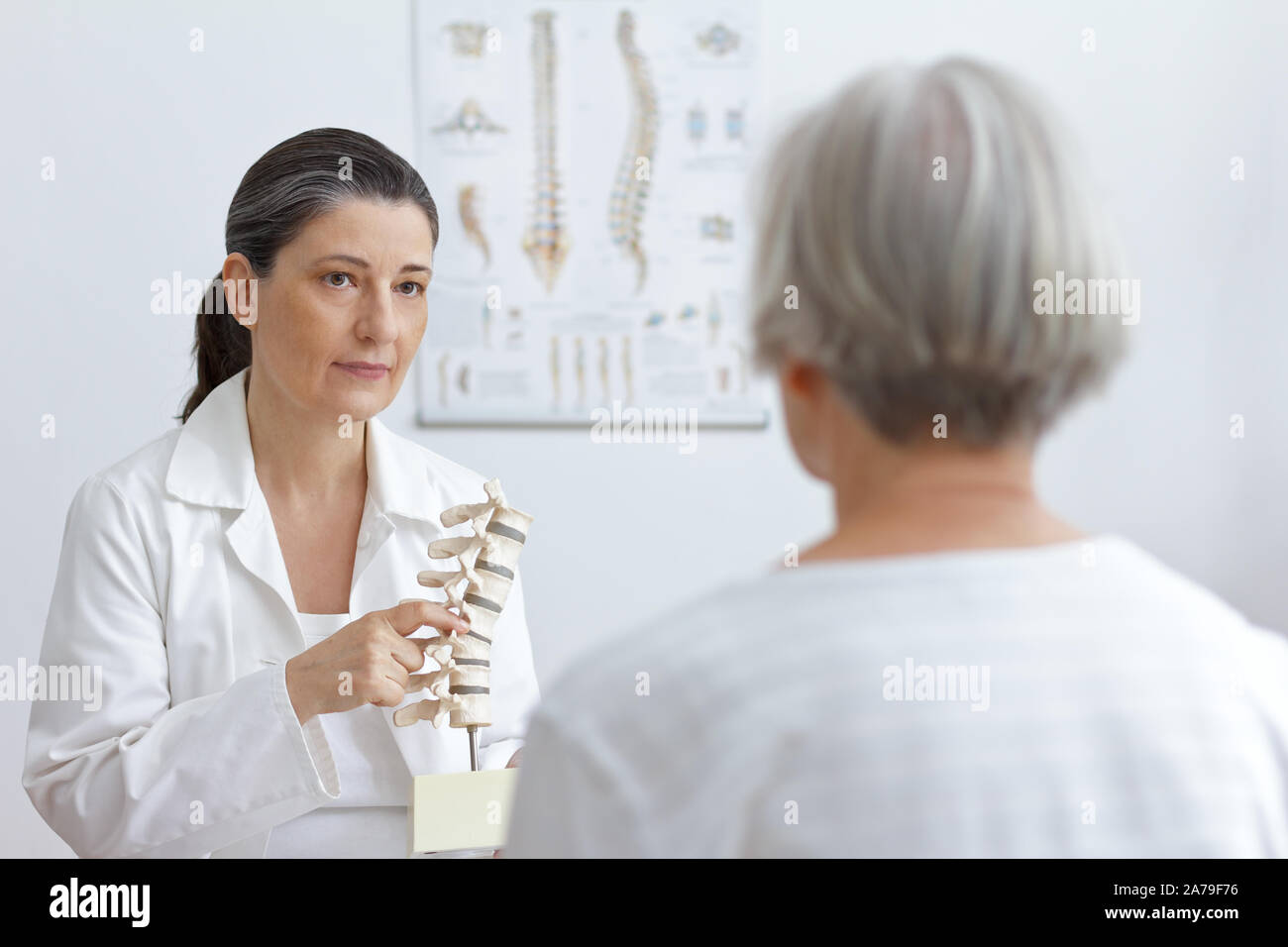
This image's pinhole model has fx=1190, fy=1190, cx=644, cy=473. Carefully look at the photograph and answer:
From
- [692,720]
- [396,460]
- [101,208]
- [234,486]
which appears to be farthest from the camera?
[101,208]

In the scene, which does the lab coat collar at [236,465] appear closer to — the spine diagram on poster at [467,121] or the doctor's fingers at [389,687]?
the doctor's fingers at [389,687]

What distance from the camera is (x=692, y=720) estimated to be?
64 cm

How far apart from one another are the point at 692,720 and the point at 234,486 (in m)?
1.14

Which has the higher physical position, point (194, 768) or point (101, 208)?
point (101, 208)

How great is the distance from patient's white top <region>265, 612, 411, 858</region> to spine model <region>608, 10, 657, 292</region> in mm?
1612

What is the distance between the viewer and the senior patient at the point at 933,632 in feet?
2.10

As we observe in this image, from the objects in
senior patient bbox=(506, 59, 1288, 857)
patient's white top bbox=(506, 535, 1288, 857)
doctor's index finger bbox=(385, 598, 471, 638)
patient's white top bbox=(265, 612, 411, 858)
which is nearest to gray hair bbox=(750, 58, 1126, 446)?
senior patient bbox=(506, 59, 1288, 857)

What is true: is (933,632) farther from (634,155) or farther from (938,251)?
(634,155)

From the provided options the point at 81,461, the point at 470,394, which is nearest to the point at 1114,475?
the point at 470,394

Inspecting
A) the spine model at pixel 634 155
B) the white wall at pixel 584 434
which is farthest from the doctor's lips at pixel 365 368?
the spine model at pixel 634 155

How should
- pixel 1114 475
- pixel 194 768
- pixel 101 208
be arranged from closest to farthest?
pixel 194 768, pixel 101 208, pixel 1114 475
